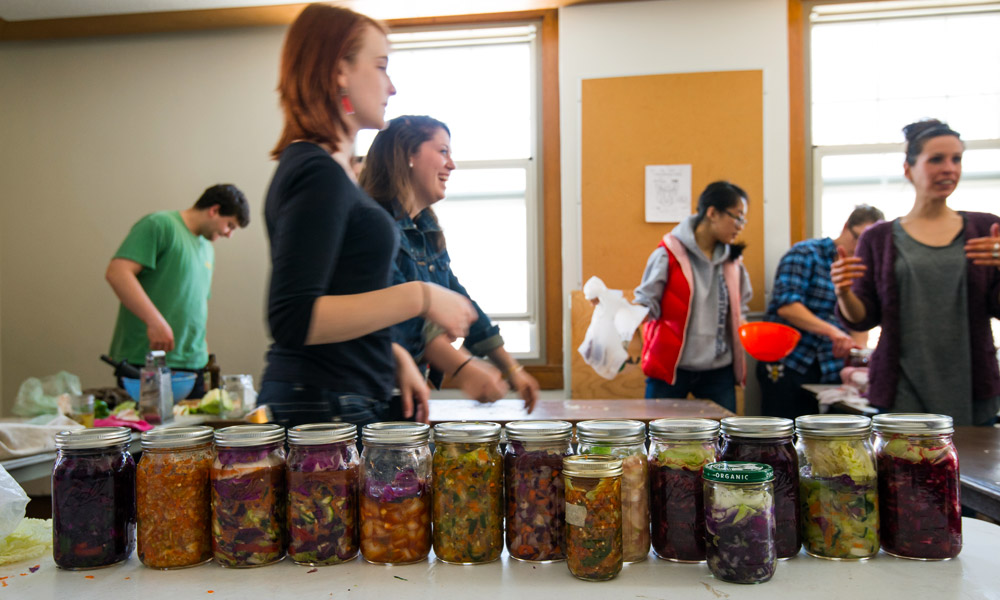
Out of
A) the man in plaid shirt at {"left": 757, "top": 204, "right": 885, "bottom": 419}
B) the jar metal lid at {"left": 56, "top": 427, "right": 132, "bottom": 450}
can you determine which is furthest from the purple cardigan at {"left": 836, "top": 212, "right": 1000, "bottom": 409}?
the jar metal lid at {"left": 56, "top": 427, "right": 132, "bottom": 450}

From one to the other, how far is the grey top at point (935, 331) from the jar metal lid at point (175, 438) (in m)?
1.97

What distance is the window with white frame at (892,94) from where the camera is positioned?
3.90 metres

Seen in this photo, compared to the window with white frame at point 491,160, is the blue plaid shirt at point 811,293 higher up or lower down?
lower down

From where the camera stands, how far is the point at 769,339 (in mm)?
2719

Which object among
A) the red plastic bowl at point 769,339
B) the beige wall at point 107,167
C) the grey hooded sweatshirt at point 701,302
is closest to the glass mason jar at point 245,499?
the red plastic bowl at point 769,339

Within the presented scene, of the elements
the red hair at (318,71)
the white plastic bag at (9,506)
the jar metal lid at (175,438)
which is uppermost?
the red hair at (318,71)

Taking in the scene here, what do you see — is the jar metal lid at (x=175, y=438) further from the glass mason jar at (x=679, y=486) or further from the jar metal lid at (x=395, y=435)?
the glass mason jar at (x=679, y=486)

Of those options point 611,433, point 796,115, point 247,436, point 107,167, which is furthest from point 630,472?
point 107,167

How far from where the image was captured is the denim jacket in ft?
5.24

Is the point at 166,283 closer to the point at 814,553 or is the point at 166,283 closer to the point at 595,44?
the point at 595,44

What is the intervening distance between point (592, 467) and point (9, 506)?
2.55 feet

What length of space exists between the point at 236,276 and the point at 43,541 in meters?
3.37

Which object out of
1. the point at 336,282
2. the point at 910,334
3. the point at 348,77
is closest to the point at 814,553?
the point at 336,282

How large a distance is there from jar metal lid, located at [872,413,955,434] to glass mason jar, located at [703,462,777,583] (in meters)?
0.20
